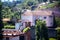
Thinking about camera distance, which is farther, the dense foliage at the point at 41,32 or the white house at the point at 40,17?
the white house at the point at 40,17

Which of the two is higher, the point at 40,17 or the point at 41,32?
the point at 40,17

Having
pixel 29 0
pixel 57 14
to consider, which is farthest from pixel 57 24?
pixel 29 0

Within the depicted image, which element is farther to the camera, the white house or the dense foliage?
the white house

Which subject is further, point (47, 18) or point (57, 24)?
point (47, 18)

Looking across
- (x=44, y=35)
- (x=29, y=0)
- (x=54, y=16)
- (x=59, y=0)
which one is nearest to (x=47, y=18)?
(x=54, y=16)

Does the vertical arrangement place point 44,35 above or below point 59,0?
below

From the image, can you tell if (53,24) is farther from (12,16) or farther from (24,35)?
(24,35)

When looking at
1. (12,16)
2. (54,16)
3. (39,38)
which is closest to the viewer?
(39,38)

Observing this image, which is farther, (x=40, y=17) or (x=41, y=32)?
(x=40, y=17)

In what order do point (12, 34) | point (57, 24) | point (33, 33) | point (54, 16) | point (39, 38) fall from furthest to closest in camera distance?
point (54, 16) → point (57, 24) → point (33, 33) → point (39, 38) → point (12, 34)
